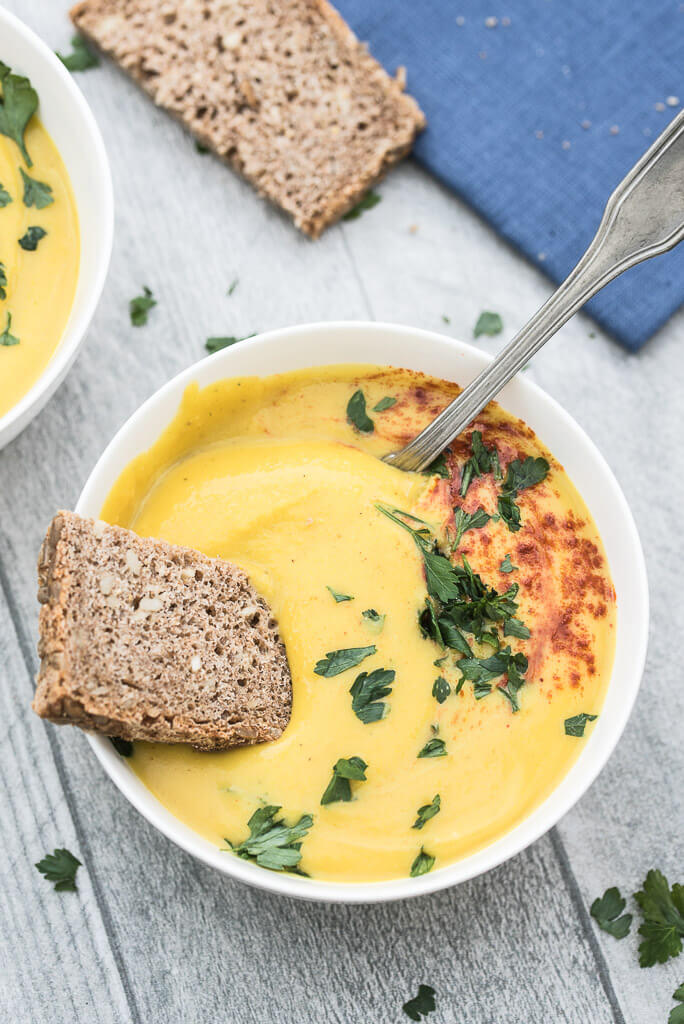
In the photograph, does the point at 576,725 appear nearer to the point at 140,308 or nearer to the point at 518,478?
the point at 518,478

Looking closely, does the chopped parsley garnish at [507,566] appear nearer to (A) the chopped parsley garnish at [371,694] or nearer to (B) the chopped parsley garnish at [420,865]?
(A) the chopped parsley garnish at [371,694]

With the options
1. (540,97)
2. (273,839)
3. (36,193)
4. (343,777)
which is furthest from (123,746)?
(540,97)

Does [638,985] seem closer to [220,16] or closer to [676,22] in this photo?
[676,22]

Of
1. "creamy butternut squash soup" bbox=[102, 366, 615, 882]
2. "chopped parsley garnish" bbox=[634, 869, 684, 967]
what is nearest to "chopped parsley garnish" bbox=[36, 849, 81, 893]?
"creamy butternut squash soup" bbox=[102, 366, 615, 882]

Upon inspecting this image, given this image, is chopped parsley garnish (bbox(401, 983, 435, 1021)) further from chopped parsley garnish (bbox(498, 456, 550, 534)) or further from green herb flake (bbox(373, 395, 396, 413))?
green herb flake (bbox(373, 395, 396, 413))

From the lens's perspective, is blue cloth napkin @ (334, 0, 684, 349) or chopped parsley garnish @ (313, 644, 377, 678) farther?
blue cloth napkin @ (334, 0, 684, 349)

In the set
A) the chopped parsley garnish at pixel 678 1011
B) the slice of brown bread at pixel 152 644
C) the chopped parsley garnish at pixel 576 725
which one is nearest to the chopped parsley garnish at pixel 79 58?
the slice of brown bread at pixel 152 644

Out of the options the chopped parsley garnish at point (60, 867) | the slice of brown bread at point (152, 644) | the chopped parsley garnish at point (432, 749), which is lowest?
the chopped parsley garnish at point (60, 867)
